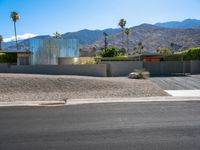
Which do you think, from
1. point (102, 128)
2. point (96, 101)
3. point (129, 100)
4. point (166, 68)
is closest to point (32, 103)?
point (96, 101)

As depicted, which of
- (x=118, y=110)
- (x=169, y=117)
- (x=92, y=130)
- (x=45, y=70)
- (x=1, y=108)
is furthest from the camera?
(x=45, y=70)

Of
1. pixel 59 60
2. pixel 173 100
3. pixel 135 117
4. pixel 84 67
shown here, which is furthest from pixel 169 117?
pixel 59 60

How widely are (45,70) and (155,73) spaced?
13.8 meters

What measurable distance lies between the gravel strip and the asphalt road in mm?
3960

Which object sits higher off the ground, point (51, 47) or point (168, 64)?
point (51, 47)

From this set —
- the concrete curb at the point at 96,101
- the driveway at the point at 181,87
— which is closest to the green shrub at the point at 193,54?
the driveway at the point at 181,87

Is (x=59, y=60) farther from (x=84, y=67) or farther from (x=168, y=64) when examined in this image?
(x=168, y=64)

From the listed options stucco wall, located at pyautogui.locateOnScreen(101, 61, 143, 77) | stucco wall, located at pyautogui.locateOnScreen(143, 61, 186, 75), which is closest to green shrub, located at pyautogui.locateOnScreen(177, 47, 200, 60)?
stucco wall, located at pyautogui.locateOnScreen(143, 61, 186, 75)

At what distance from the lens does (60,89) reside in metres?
18.3

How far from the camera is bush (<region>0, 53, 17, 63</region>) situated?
39.5 metres

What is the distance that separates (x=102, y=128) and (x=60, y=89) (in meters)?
10.2

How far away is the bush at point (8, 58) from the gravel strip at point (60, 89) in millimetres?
20492

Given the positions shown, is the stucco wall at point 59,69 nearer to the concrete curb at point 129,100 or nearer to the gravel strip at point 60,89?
the gravel strip at point 60,89

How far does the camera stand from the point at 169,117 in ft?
32.7
